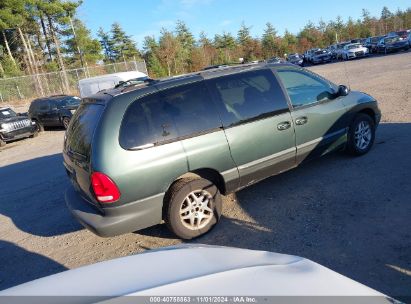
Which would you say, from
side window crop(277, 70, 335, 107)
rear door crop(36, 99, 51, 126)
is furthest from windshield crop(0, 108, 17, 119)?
side window crop(277, 70, 335, 107)

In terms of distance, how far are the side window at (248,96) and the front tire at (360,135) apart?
4.94 ft

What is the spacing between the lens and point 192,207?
4.05 metres

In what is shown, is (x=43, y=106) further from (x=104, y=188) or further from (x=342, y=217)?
(x=342, y=217)

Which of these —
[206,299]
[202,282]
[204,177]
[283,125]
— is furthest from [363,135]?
[206,299]

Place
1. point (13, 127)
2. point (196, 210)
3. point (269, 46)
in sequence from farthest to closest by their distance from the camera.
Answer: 1. point (269, 46)
2. point (13, 127)
3. point (196, 210)

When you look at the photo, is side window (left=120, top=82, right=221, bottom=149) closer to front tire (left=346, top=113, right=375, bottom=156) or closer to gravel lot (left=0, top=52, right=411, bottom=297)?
gravel lot (left=0, top=52, right=411, bottom=297)

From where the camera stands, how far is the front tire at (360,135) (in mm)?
5469

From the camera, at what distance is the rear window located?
12.4ft

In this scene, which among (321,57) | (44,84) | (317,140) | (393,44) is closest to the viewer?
(317,140)

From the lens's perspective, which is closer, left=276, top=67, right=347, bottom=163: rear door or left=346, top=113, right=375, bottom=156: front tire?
left=276, top=67, right=347, bottom=163: rear door

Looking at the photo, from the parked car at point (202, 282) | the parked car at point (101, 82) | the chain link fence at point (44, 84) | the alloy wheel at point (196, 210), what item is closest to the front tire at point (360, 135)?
the alloy wheel at point (196, 210)

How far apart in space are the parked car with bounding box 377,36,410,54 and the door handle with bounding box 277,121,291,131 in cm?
3088

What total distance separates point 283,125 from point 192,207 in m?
1.63

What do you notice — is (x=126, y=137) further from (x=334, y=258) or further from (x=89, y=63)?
(x=89, y=63)
